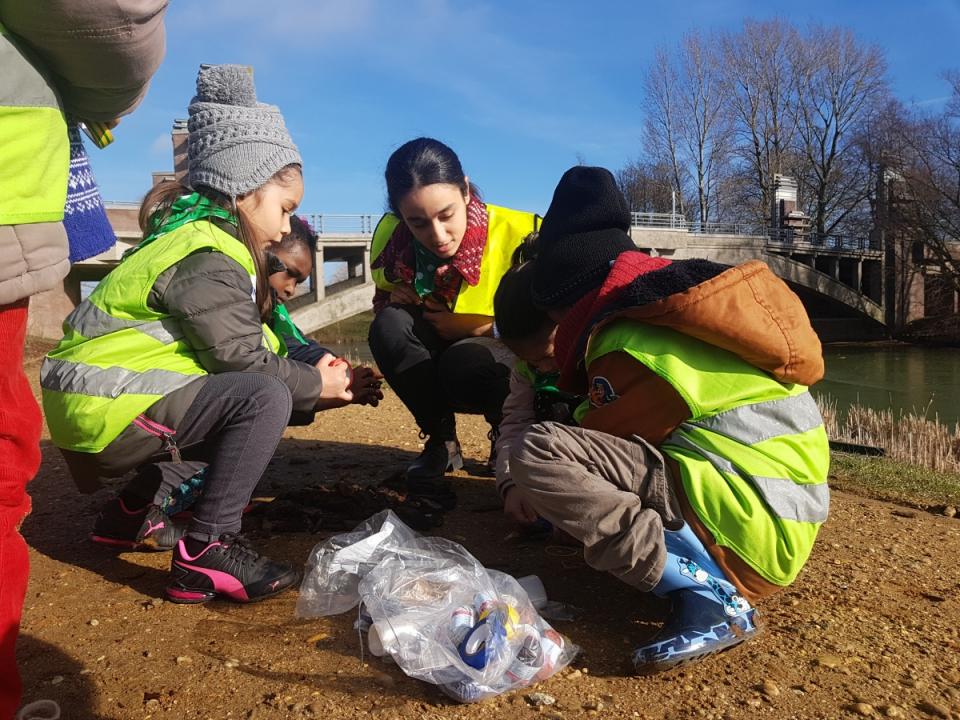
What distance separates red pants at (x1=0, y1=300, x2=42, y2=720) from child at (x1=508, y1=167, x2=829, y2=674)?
3.58 feet

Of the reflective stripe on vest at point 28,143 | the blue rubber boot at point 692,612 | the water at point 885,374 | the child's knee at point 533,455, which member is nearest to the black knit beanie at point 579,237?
the child's knee at point 533,455

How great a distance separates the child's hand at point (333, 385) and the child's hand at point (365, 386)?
58 mm

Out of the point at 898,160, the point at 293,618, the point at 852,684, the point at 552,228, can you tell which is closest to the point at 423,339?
the point at 552,228

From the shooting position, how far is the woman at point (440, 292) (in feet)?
10.9

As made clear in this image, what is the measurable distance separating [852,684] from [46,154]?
209 cm

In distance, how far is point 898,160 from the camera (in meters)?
29.7

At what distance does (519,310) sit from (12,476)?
60.8 inches

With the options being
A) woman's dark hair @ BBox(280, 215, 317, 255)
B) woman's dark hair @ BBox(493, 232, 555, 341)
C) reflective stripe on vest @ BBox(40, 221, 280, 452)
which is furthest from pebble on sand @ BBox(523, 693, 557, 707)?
woman's dark hair @ BBox(280, 215, 317, 255)

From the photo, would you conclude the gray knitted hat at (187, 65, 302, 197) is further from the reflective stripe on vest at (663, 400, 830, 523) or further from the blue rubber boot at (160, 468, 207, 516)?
the reflective stripe on vest at (663, 400, 830, 523)

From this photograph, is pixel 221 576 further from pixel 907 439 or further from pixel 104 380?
pixel 907 439

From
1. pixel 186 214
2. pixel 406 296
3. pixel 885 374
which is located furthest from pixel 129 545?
pixel 885 374

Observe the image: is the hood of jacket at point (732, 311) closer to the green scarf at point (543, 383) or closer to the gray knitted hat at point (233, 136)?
the green scarf at point (543, 383)

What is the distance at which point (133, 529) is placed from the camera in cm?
271

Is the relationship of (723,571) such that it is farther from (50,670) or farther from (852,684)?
(50,670)
